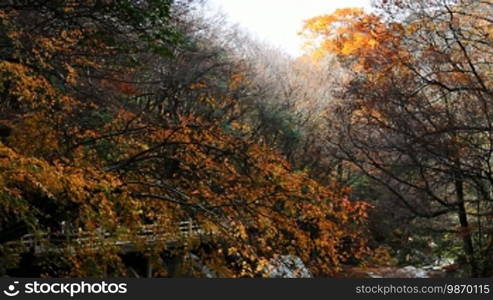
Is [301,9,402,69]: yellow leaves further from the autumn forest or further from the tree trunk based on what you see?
the tree trunk

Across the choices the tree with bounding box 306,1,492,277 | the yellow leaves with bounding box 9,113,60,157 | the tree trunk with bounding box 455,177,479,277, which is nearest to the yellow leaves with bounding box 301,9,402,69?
the tree with bounding box 306,1,492,277

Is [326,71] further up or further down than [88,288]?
further up

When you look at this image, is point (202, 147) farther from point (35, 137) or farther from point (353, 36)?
point (353, 36)

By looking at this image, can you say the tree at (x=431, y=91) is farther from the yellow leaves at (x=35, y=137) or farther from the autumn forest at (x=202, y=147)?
the yellow leaves at (x=35, y=137)

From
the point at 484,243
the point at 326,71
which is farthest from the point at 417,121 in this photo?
the point at 326,71

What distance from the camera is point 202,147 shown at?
838 centimetres

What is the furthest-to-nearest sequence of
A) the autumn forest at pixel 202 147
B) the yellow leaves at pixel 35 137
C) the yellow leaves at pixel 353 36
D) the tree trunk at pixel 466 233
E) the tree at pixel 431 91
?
the tree trunk at pixel 466 233, the yellow leaves at pixel 353 36, the tree at pixel 431 91, the yellow leaves at pixel 35 137, the autumn forest at pixel 202 147

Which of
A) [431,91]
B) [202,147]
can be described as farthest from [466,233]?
[202,147]

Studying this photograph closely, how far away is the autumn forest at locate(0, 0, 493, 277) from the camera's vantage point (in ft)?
22.9

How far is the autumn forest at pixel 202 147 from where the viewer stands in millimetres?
6973

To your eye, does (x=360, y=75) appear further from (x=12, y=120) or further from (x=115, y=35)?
(x=12, y=120)

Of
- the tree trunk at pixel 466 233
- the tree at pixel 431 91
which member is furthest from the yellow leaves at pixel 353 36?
the tree trunk at pixel 466 233

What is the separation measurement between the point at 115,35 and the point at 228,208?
309cm

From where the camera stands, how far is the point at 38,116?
25.6ft
